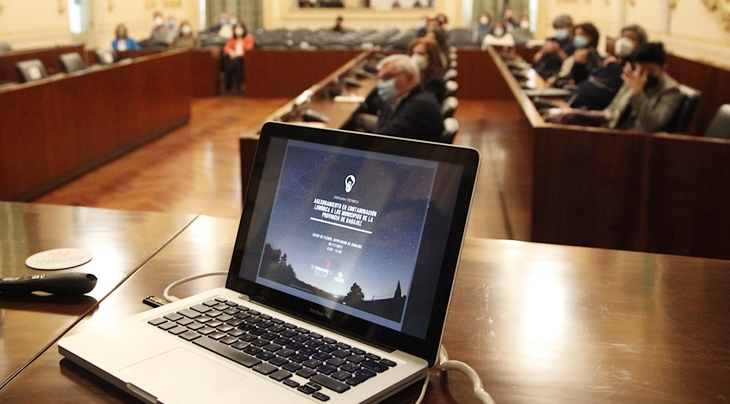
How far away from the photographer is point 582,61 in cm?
758

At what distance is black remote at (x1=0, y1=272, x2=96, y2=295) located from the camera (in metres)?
1.36

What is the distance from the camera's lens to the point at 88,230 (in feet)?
5.76

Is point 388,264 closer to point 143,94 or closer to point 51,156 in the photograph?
point 51,156

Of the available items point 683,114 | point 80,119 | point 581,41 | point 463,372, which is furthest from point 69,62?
point 463,372

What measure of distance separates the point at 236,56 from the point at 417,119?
8.25 m

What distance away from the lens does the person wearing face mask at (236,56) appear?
39.0 ft

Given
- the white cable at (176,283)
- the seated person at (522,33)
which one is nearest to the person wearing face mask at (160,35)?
the seated person at (522,33)

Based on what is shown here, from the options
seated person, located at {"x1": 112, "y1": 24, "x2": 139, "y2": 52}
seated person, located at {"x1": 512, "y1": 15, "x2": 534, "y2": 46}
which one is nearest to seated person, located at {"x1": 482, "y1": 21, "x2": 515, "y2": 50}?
seated person, located at {"x1": 512, "y1": 15, "x2": 534, "y2": 46}

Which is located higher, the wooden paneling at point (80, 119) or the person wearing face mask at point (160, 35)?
the person wearing face mask at point (160, 35)

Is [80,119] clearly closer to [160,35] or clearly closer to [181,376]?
[181,376]

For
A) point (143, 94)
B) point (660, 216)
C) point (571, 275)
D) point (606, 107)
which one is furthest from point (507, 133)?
point (571, 275)

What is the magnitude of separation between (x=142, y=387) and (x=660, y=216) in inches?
114

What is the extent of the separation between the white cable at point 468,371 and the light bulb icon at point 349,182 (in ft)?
0.92

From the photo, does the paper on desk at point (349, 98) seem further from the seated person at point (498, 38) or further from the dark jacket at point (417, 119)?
the seated person at point (498, 38)
